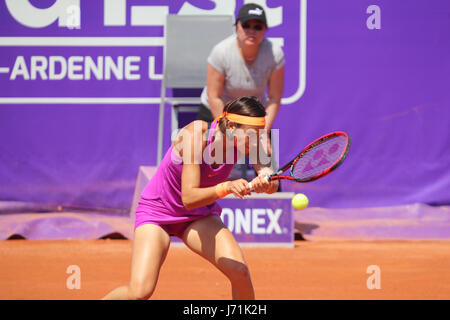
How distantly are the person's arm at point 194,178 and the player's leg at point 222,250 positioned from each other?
0.20 m

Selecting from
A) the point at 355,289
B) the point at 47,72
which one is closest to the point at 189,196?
the point at 355,289

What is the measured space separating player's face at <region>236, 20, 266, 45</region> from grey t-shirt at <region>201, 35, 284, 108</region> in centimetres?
17

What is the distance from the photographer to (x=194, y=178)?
3.16m

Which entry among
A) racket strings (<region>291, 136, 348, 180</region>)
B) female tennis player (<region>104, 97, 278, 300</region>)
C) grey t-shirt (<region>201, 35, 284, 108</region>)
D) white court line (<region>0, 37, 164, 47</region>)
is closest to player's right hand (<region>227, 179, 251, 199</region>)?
female tennis player (<region>104, 97, 278, 300</region>)

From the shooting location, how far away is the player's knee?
300 cm

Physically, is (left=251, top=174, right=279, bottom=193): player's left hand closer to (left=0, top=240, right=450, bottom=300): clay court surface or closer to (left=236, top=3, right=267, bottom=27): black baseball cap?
(left=0, top=240, right=450, bottom=300): clay court surface

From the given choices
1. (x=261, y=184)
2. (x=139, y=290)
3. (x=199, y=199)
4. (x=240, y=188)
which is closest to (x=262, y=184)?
(x=261, y=184)

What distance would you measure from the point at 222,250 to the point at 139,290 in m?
0.43

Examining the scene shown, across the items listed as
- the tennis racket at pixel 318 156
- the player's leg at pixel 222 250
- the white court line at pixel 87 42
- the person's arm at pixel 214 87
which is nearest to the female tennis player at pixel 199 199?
the player's leg at pixel 222 250

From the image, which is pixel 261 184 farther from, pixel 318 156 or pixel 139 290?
pixel 139 290

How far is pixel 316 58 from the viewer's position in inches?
270
